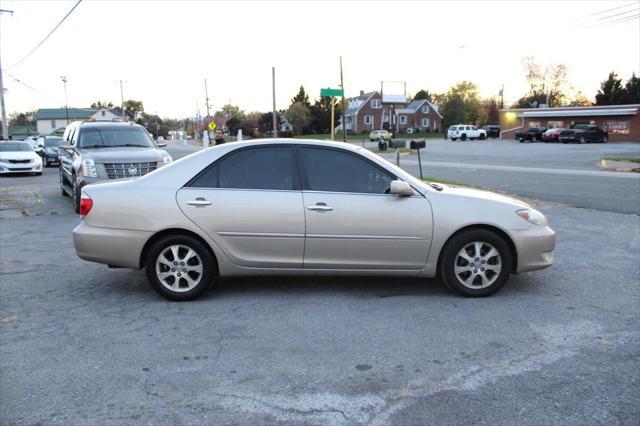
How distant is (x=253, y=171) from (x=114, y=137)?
787 centimetres

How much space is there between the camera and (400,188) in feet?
17.4

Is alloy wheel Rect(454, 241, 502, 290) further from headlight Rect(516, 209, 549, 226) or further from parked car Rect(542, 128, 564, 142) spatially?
parked car Rect(542, 128, 564, 142)

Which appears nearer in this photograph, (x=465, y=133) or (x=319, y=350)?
(x=319, y=350)

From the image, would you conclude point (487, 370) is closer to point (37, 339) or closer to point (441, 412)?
point (441, 412)

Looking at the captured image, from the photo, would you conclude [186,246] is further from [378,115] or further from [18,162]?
[378,115]

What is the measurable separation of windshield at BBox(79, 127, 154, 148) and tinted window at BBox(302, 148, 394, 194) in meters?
7.81

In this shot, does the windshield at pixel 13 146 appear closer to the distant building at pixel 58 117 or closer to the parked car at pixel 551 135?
the parked car at pixel 551 135

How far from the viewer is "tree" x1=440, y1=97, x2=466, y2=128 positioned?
99000mm

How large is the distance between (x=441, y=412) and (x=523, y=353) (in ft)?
3.88

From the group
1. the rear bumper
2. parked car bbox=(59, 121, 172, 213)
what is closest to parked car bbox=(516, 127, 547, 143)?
parked car bbox=(59, 121, 172, 213)

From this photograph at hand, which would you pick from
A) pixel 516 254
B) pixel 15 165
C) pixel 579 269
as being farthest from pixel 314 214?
pixel 15 165

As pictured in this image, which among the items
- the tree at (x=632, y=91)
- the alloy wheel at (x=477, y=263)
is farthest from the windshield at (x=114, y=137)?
the tree at (x=632, y=91)

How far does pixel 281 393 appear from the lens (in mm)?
3582

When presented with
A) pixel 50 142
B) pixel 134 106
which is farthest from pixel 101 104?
pixel 50 142
